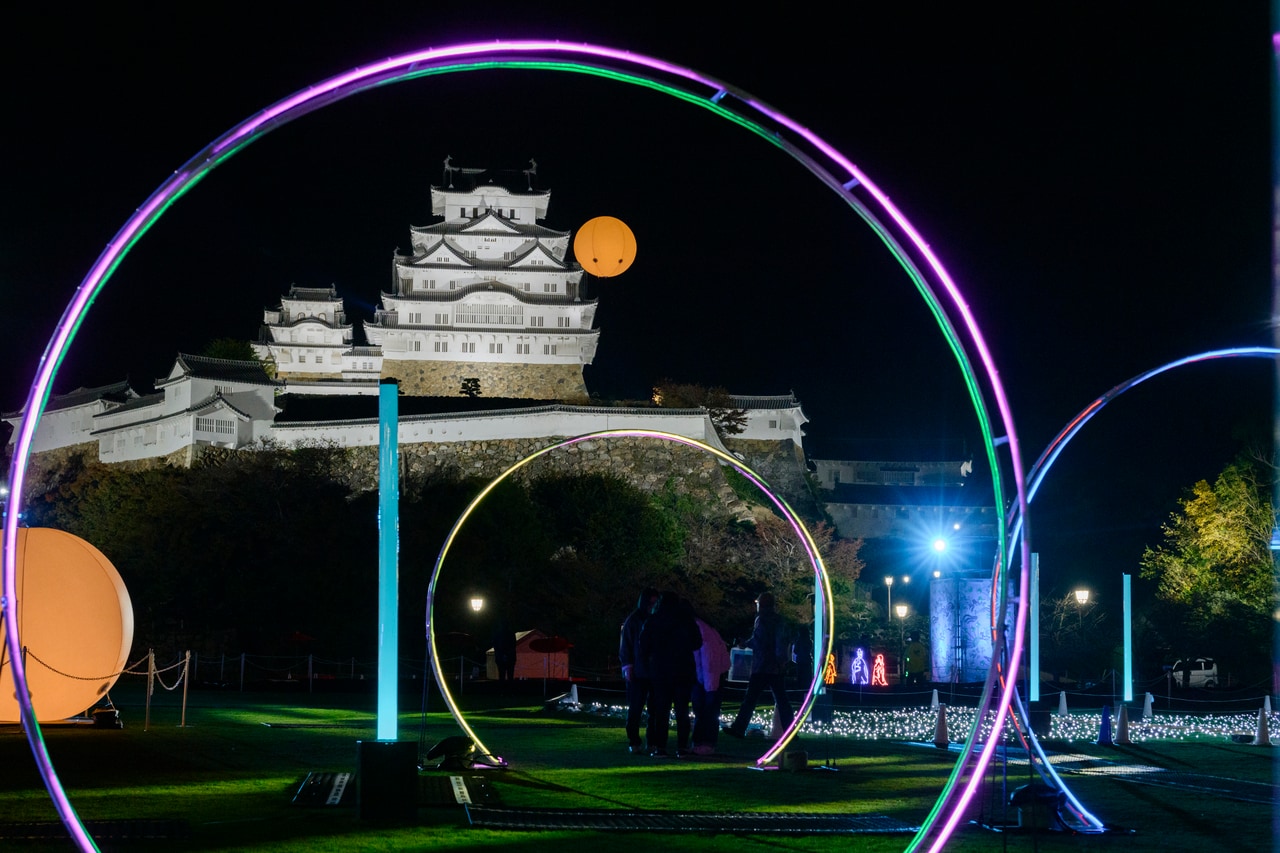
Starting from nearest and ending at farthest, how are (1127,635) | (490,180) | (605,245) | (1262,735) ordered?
(1262,735)
(605,245)
(1127,635)
(490,180)

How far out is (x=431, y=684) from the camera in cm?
3073

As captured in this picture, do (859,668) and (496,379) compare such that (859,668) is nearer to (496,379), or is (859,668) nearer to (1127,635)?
(1127,635)

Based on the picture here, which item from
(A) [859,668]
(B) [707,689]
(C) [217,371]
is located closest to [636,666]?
(B) [707,689]

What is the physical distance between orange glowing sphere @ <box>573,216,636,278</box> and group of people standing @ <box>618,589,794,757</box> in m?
6.42

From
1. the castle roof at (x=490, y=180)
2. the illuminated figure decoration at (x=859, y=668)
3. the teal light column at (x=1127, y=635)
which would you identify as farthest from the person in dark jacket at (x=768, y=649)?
the castle roof at (x=490, y=180)

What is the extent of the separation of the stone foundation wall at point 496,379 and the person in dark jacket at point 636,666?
62081 millimetres

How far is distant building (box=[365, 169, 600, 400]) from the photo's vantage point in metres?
77.8

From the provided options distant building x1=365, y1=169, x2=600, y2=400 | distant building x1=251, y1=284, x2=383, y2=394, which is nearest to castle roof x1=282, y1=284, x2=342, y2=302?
distant building x1=251, y1=284, x2=383, y2=394

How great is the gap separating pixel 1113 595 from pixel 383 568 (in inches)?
2139

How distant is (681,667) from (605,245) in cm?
771

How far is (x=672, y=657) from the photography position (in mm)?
13695

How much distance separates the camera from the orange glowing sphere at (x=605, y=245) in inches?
765

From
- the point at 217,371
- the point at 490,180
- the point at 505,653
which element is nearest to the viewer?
the point at 505,653

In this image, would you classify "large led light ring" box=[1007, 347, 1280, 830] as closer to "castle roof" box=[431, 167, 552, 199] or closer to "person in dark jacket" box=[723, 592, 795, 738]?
"person in dark jacket" box=[723, 592, 795, 738]
